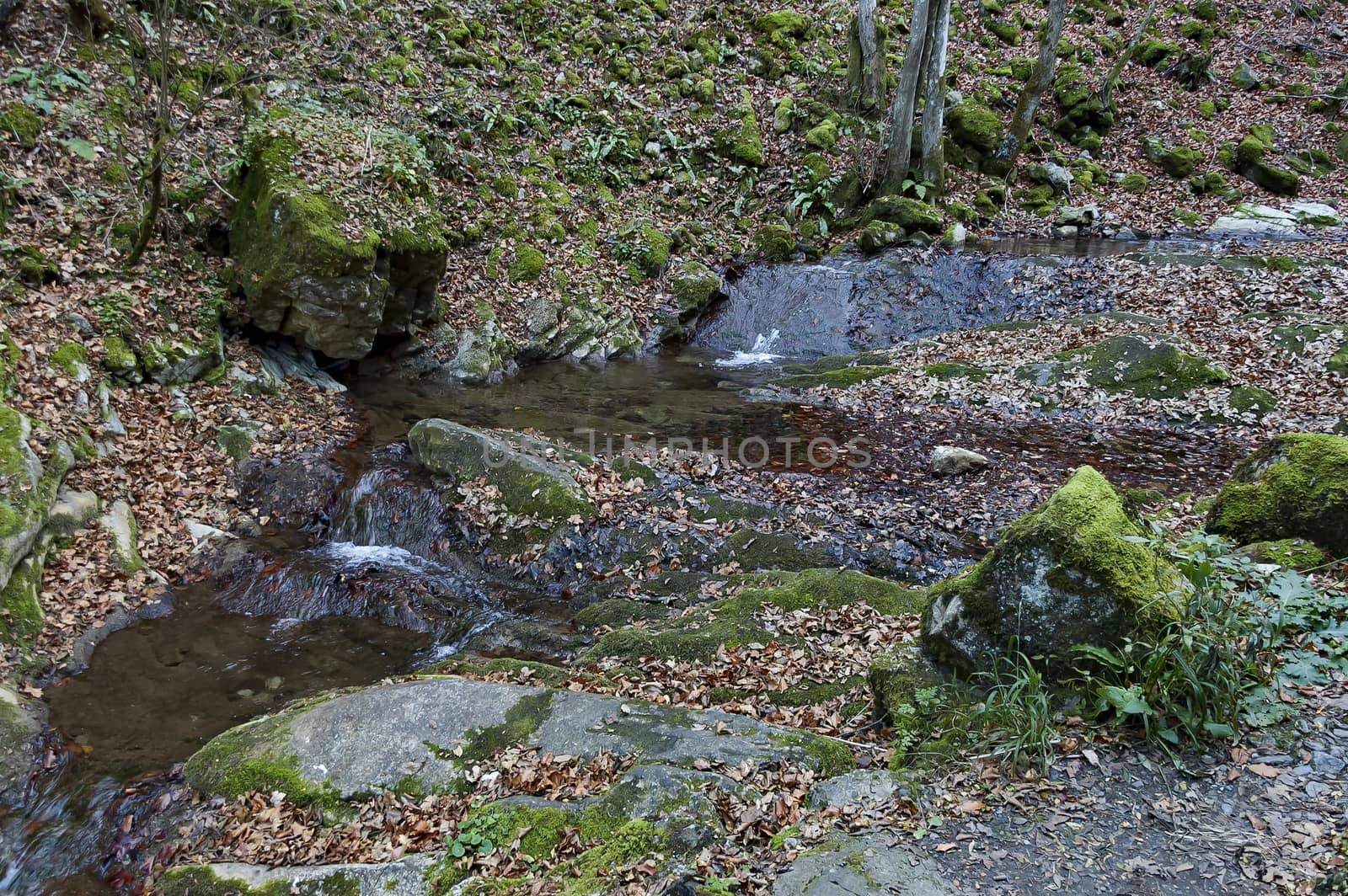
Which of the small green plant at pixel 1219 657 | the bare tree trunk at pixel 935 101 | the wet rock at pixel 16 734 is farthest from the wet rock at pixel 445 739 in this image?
the bare tree trunk at pixel 935 101

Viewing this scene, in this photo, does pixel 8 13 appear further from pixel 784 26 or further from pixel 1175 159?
pixel 1175 159

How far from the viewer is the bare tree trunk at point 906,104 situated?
15.2 meters

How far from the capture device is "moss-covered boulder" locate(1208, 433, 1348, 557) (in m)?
4.63

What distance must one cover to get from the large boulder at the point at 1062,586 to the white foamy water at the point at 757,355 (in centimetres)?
1030

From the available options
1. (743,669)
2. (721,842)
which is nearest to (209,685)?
(743,669)

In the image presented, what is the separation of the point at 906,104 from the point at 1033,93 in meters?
4.04

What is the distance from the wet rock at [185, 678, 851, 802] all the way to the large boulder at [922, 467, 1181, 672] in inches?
40.1

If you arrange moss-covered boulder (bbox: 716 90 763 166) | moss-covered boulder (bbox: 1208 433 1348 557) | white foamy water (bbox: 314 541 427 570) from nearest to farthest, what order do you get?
moss-covered boulder (bbox: 1208 433 1348 557) < white foamy water (bbox: 314 541 427 570) < moss-covered boulder (bbox: 716 90 763 166)

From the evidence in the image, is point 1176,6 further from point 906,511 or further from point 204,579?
point 204,579

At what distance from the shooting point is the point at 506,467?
816 cm

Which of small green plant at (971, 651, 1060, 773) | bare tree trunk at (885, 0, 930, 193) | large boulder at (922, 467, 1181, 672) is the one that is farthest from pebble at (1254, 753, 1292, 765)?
bare tree trunk at (885, 0, 930, 193)

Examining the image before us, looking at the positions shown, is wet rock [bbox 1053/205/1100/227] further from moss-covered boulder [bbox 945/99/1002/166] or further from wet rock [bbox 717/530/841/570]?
wet rock [bbox 717/530/841/570]

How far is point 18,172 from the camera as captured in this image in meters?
8.80

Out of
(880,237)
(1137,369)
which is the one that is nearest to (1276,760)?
(1137,369)
